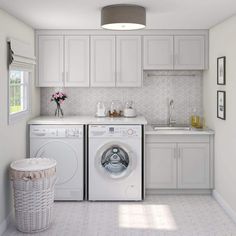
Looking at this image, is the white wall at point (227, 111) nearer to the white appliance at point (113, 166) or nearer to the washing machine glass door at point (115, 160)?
the white appliance at point (113, 166)

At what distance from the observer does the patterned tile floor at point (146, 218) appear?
4137 mm

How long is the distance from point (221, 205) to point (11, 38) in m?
3.08

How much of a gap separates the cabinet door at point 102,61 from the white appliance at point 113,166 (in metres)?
0.78

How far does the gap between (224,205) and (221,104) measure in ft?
3.88

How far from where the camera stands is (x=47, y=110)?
593 centimetres

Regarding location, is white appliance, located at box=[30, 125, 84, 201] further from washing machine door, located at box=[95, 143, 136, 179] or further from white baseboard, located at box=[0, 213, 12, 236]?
white baseboard, located at box=[0, 213, 12, 236]

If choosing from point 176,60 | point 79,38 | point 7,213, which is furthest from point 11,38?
point 176,60

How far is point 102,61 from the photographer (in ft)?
18.2

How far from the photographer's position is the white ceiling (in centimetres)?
382

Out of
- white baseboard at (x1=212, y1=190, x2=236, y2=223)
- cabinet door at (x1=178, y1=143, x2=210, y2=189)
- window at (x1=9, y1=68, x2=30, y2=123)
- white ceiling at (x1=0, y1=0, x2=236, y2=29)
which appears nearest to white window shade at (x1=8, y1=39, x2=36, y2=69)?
window at (x1=9, y1=68, x2=30, y2=123)

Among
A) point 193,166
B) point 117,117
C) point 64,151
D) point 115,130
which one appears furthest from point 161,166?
point 64,151

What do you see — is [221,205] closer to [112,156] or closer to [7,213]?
[112,156]

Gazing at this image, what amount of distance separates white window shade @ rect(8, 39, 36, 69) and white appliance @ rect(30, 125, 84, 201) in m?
0.82

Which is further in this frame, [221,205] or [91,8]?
[221,205]
